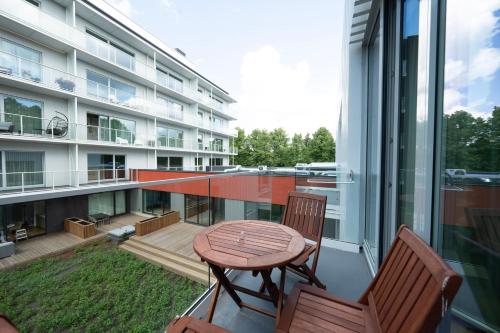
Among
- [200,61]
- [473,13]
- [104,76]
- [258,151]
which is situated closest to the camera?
[473,13]

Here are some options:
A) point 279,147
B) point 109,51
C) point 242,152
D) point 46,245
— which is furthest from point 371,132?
point 279,147

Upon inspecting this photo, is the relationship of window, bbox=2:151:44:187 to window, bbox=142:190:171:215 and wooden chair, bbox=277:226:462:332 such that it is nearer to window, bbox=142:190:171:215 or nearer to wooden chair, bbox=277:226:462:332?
window, bbox=142:190:171:215

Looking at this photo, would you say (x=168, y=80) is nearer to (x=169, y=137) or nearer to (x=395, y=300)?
(x=169, y=137)

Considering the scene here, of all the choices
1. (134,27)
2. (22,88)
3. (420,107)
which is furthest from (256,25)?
(420,107)

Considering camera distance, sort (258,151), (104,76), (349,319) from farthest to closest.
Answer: (258,151)
(104,76)
(349,319)

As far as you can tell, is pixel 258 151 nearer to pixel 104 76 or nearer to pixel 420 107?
pixel 104 76

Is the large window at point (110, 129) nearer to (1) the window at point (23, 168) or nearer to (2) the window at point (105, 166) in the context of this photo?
(2) the window at point (105, 166)

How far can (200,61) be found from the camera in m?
20.5

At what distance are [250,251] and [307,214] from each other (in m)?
1.11

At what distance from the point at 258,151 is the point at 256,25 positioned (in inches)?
791

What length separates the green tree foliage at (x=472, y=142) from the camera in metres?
0.80

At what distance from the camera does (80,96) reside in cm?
937

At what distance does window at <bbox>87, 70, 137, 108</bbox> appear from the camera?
402 inches

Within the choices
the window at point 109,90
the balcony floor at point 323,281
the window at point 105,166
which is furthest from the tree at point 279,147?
the balcony floor at point 323,281
